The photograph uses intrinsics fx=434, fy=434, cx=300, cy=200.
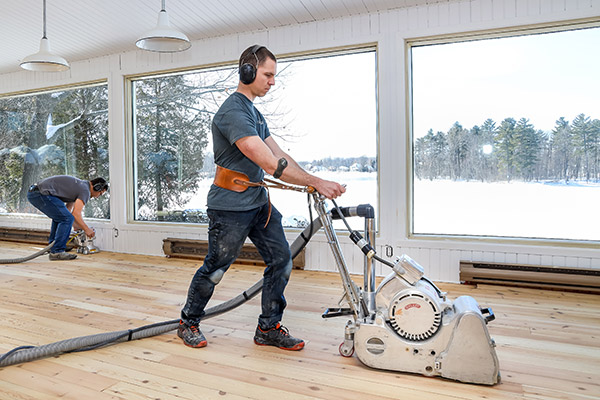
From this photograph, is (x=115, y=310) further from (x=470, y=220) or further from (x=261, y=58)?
(x=470, y=220)

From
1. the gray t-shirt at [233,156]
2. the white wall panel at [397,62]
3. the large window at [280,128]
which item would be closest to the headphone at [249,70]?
the gray t-shirt at [233,156]

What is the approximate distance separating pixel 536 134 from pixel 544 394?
8.29ft

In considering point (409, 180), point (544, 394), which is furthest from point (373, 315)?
point (409, 180)

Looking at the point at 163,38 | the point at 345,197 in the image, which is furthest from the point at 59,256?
the point at 345,197

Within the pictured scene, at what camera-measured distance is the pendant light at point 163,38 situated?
3088 mm

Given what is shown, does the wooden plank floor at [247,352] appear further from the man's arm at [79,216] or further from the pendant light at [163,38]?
the pendant light at [163,38]

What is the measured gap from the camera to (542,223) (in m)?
3.65

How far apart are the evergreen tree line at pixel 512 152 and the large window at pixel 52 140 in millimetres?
4141

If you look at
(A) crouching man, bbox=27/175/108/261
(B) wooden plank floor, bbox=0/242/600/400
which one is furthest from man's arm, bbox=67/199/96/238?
(B) wooden plank floor, bbox=0/242/600/400

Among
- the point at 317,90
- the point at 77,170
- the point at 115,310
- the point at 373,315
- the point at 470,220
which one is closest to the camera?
the point at 373,315

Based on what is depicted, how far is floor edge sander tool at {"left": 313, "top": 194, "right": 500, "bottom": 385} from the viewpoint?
182cm

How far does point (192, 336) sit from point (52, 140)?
16.8 ft

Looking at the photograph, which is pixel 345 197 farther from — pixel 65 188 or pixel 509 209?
pixel 65 188

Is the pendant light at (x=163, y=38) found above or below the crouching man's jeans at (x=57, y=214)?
above
